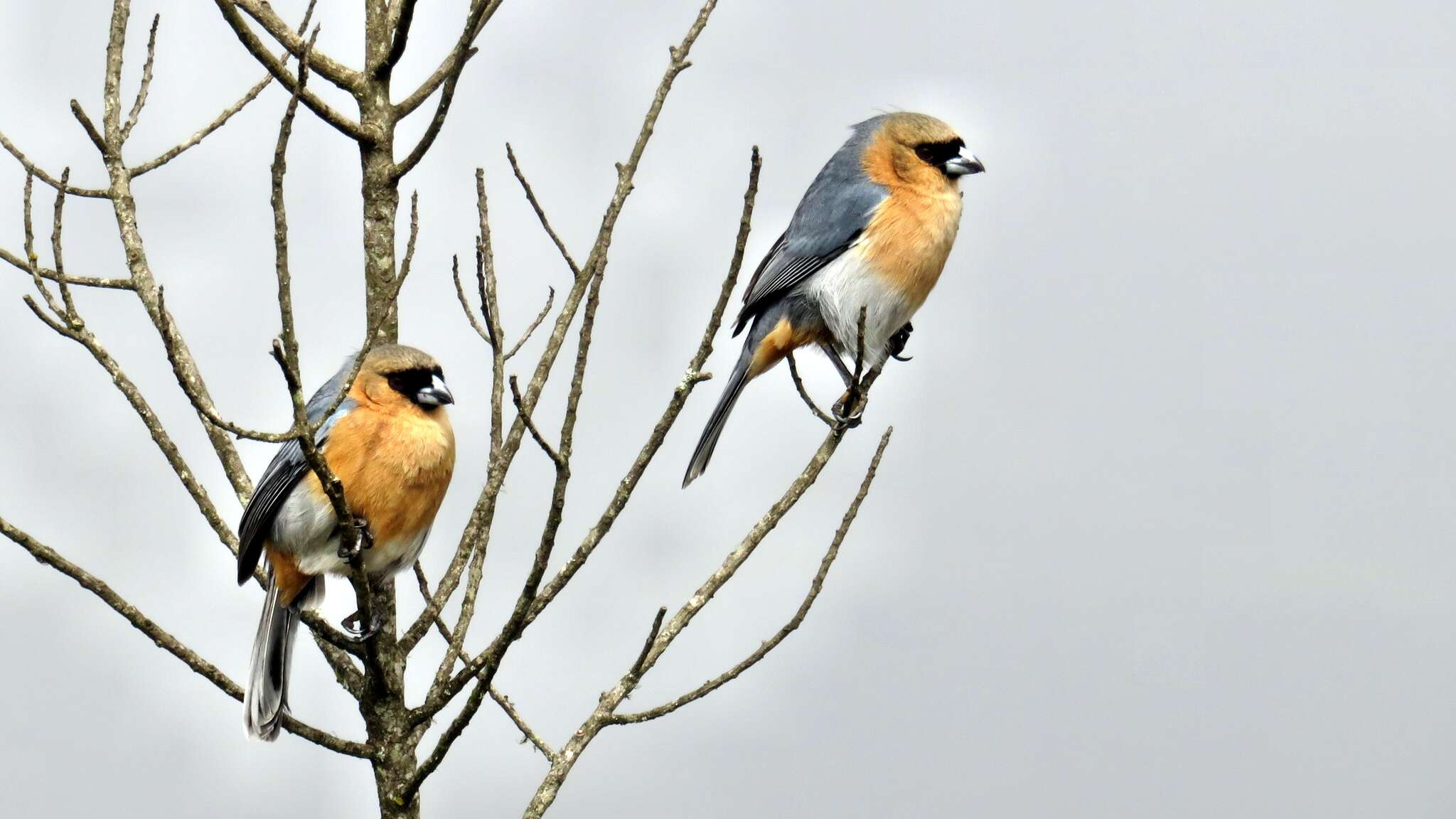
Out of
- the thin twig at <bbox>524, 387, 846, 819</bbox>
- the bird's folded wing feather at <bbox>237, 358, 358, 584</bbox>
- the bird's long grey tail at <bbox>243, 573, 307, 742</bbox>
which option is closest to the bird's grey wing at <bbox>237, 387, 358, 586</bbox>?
the bird's folded wing feather at <bbox>237, 358, 358, 584</bbox>

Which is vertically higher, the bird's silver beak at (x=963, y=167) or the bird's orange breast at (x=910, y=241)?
the bird's silver beak at (x=963, y=167)

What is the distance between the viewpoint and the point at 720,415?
5.68 m

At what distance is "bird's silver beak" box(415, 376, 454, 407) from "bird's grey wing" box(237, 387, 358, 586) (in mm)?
304

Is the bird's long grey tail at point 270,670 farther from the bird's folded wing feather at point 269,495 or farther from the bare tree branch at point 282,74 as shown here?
the bare tree branch at point 282,74

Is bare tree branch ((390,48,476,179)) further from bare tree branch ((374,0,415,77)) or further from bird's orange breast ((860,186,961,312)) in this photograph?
bird's orange breast ((860,186,961,312))

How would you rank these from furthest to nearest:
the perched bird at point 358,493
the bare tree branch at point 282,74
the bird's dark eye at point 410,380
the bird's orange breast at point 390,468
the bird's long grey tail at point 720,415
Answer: the bird's long grey tail at point 720,415 < the bird's dark eye at point 410,380 < the bird's orange breast at point 390,468 < the perched bird at point 358,493 < the bare tree branch at point 282,74

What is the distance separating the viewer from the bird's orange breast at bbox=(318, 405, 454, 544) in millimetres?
4637

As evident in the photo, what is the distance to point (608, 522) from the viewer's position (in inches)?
137

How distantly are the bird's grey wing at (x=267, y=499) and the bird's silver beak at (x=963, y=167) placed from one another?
2846mm

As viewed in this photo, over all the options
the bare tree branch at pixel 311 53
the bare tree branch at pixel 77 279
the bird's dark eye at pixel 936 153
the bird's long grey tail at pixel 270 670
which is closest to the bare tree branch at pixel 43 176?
the bare tree branch at pixel 77 279

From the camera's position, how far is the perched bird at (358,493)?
14.7 feet

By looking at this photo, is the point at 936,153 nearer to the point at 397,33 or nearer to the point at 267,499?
the point at 397,33

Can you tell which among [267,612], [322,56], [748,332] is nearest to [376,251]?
[322,56]

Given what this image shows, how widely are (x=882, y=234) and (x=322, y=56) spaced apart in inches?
96.1
